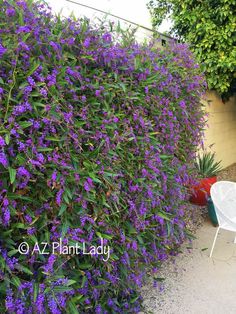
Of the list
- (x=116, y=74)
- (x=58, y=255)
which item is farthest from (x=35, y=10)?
(x=58, y=255)

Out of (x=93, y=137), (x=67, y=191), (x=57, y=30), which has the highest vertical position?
(x=57, y=30)

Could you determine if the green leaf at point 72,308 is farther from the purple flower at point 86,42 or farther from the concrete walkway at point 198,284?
the purple flower at point 86,42

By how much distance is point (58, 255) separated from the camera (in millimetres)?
1892

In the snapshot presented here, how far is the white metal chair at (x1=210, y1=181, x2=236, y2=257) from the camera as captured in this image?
12.2 feet

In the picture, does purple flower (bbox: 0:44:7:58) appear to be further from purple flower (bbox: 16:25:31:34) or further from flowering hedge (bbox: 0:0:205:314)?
purple flower (bbox: 16:25:31:34)

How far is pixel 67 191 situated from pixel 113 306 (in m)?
1.09

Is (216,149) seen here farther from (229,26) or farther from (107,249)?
(107,249)

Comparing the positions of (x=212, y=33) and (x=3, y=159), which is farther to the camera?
(x=212, y=33)

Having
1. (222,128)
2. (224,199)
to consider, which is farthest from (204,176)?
(222,128)

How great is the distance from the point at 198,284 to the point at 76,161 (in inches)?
81.5

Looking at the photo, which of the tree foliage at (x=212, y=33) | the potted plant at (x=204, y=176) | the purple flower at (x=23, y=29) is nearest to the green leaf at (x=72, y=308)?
the purple flower at (x=23, y=29)

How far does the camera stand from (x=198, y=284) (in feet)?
10.9

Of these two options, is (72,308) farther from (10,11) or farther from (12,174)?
(10,11)

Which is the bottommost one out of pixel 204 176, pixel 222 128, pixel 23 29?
pixel 204 176
